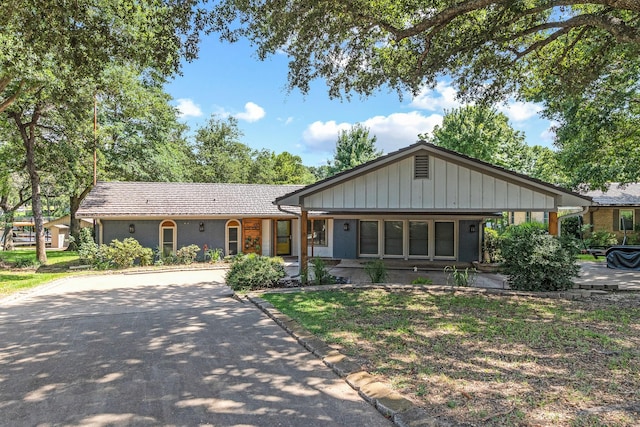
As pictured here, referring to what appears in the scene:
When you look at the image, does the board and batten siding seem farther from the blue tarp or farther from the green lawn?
the green lawn

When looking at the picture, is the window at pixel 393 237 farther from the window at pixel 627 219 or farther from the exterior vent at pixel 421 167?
the window at pixel 627 219

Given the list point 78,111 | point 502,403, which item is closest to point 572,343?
point 502,403

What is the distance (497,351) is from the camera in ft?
16.3

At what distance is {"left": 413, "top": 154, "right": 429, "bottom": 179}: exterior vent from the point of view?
10.1 metres

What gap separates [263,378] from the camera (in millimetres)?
4289

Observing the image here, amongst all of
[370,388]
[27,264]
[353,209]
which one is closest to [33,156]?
[27,264]

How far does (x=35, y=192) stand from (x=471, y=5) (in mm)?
20017

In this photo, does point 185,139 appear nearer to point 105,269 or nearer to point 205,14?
point 105,269

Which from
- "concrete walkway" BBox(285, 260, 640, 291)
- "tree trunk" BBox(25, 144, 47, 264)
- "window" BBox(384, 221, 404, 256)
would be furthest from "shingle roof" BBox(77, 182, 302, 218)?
"window" BBox(384, 221, 404, 256)

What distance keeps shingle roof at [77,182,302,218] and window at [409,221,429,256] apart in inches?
267

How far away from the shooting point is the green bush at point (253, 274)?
32.6 ft

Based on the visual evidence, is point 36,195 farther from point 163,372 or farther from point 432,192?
point 432,192

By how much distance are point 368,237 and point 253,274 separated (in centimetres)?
714

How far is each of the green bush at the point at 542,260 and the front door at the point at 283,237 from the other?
1196cm
